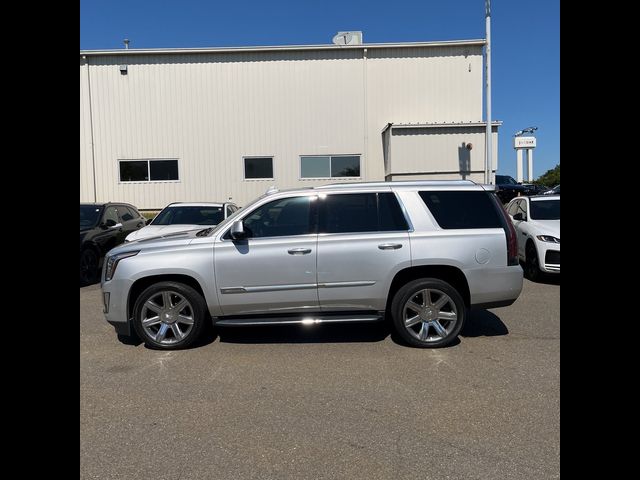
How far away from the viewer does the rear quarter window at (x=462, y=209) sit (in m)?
5.38

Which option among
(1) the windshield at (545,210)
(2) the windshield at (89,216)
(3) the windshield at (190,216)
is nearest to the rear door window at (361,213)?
(3) the windshield at (190,216)

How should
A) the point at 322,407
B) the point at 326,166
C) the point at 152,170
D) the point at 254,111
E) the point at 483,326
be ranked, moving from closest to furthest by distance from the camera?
the point at 322,407
the point at 483,326
the point at 254,111
the point at 326,166
the point at 152,170

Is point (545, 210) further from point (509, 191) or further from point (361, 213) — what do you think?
point (509, 191)

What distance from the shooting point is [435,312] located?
207 inches

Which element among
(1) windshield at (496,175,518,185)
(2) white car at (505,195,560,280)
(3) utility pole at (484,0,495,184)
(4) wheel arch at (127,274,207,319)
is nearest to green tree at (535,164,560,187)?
(1) windshield at (496,175,518,185)

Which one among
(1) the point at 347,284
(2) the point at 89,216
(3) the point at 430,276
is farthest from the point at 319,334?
(2) the point at 89,216

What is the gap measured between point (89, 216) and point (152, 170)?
9.42 meters

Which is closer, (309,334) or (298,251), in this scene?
(298,251)

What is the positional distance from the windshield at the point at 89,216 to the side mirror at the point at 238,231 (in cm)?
606

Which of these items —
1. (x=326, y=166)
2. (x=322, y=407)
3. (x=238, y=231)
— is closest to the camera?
(x=322, y=407)

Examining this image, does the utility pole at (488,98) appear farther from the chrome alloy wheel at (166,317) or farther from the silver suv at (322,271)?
the chrome alloy wheel at (166,317)
